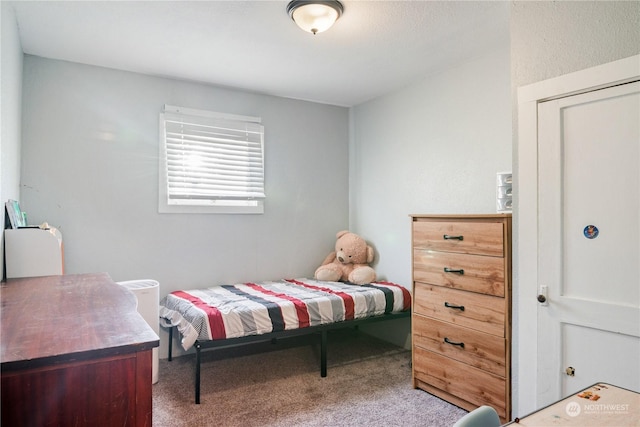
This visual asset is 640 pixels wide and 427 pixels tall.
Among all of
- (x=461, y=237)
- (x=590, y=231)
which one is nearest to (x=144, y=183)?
(x=461, y=237)

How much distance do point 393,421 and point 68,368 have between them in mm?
1982

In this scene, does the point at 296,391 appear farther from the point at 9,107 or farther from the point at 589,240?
the point at 9,107

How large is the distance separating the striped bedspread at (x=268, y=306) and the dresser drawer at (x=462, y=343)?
1.77 ft

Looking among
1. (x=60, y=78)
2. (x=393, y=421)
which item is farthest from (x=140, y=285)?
(x=393, y=421)

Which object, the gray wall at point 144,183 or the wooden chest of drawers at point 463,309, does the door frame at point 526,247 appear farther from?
the gray wall at point 144,183

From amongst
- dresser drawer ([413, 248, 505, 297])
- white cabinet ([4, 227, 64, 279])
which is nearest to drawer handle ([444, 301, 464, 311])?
dresser drawer ([413, 248, 505, 297])

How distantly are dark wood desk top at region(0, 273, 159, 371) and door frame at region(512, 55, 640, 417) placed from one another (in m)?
1.93

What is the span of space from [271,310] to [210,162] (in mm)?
1511

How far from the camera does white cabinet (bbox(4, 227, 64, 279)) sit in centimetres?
213

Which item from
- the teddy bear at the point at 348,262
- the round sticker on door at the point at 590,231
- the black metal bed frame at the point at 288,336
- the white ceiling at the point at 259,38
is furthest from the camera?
the teddy bear at the point at 348,262

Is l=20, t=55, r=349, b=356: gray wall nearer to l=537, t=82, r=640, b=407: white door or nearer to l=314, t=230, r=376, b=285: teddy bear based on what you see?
l=314, t=230, r=376, b=285: teddy bear

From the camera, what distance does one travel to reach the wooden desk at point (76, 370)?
89cm

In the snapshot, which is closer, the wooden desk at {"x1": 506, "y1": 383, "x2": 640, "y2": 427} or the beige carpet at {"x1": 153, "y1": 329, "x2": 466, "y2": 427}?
the wooden desk at {"x1": 506, "y1": 383, "x2": 640, "y2": 427}

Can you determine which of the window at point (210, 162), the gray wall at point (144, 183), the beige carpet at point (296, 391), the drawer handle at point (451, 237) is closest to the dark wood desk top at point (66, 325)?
the beige carpet at point (296, 391)
